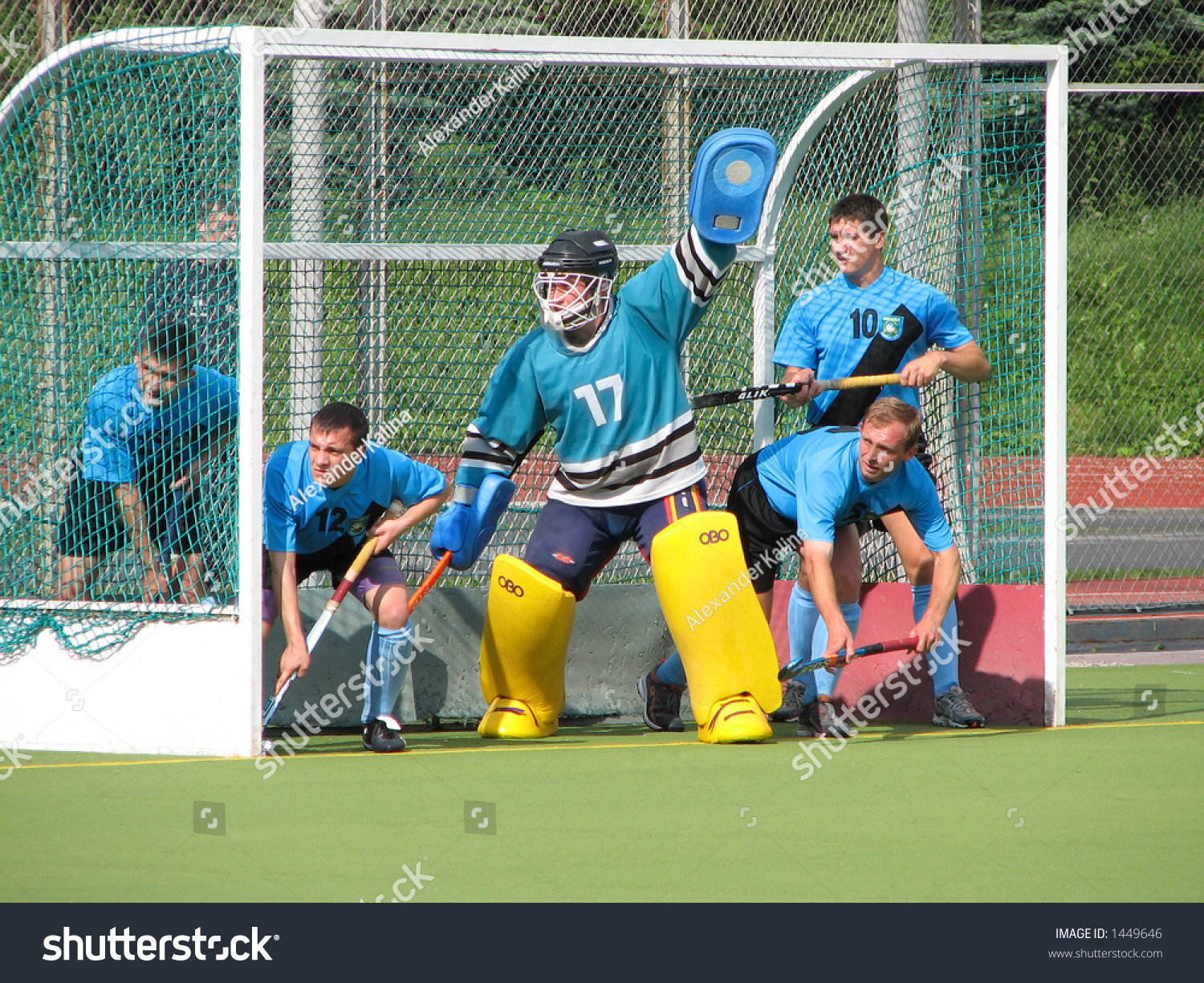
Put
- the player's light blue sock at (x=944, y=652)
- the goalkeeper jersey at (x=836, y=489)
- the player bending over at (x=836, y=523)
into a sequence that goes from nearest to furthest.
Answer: the player bending over at (x=836, y=523) < the goalkeeper jersey at (x=836, y=489) < the player's light blue sock at (x=944, y=652)

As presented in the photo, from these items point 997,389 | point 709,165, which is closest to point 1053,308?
point 997,389

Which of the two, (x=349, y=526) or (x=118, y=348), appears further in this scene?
(x=118, y=348)

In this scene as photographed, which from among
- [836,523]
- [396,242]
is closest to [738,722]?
[836,523]

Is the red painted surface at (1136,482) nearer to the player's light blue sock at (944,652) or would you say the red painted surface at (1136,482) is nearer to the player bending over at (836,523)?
the player's light blue sock at (944,652)

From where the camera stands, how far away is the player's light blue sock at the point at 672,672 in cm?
487

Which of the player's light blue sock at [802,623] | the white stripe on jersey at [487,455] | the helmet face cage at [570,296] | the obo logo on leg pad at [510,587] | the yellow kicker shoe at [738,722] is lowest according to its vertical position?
the yellow kicker shoe at [738,722]

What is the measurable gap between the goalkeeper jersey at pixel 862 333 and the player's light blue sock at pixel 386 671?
1.56 meters

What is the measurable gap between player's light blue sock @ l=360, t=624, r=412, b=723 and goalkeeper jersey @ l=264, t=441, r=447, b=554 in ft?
1.11

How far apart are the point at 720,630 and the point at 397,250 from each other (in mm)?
1685

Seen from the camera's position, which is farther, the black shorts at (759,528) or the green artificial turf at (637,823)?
the black shorts at (759,528)

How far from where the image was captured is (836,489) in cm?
448

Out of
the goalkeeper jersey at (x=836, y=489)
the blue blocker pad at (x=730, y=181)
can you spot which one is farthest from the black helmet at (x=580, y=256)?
the goalkeeper jersey at (x=836, y=489)

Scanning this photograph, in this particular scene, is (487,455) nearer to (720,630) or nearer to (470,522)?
(470,522)

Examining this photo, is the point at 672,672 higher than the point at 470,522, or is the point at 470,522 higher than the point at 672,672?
the point at 470,522
